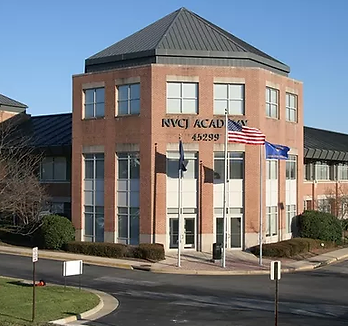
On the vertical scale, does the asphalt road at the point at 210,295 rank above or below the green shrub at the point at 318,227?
below

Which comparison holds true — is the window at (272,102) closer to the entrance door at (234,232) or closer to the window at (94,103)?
the entrance door at (234,232)

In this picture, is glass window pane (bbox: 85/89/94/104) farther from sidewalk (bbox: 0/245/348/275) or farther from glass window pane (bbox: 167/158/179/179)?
sidewalk (bbox: 0/245/348/275)

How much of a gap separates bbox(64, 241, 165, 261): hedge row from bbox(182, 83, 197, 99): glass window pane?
9184 mm

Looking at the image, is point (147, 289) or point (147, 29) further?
point (147, 29)

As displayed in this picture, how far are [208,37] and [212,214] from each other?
1154 centimetres

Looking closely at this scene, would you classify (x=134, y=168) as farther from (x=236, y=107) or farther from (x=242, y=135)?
(x=242, y=135)

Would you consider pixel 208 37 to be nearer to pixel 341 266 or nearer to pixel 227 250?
pixel 227 250

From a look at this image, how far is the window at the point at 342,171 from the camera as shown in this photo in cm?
5672

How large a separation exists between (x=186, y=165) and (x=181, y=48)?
7.27m

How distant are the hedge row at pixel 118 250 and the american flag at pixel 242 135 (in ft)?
24.4

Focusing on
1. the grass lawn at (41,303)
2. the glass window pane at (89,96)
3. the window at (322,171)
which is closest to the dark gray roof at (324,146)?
the window at (322,171)

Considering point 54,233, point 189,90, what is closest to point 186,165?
point 189,90

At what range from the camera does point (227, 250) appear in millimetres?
36594

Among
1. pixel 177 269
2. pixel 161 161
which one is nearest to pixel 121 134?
pixel 161 161
